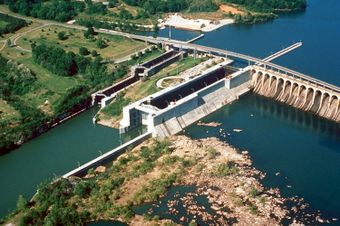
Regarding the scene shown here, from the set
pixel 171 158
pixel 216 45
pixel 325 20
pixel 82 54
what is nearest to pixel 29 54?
pixel 82 54

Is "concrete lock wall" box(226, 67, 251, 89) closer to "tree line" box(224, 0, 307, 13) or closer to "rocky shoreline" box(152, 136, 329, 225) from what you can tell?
"rocky shoreline" box(152, 136, 329, 225)

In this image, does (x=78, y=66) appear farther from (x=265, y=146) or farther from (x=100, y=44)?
(x=265, y=146)

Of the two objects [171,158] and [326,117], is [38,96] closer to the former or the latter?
[171,158]

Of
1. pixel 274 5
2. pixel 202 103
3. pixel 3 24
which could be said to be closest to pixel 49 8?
pixel 3 24

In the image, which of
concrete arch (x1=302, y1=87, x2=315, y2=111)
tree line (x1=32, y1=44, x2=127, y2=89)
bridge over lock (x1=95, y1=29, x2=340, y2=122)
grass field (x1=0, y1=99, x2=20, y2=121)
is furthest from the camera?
tree line (x1=32, y1=44, x2=127, y2=89)

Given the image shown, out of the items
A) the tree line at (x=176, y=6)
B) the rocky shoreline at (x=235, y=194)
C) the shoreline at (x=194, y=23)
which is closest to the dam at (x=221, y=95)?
the rocky shoreline at (x=235, y=194)

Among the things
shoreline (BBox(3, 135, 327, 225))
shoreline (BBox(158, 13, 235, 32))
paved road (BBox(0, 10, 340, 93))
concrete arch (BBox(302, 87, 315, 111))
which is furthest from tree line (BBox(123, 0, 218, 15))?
shoreline (BBox(3, 135, 327, 225))

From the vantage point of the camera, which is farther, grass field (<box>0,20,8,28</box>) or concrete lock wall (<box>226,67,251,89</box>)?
grass field (<box>0,20,8,28</box>)
